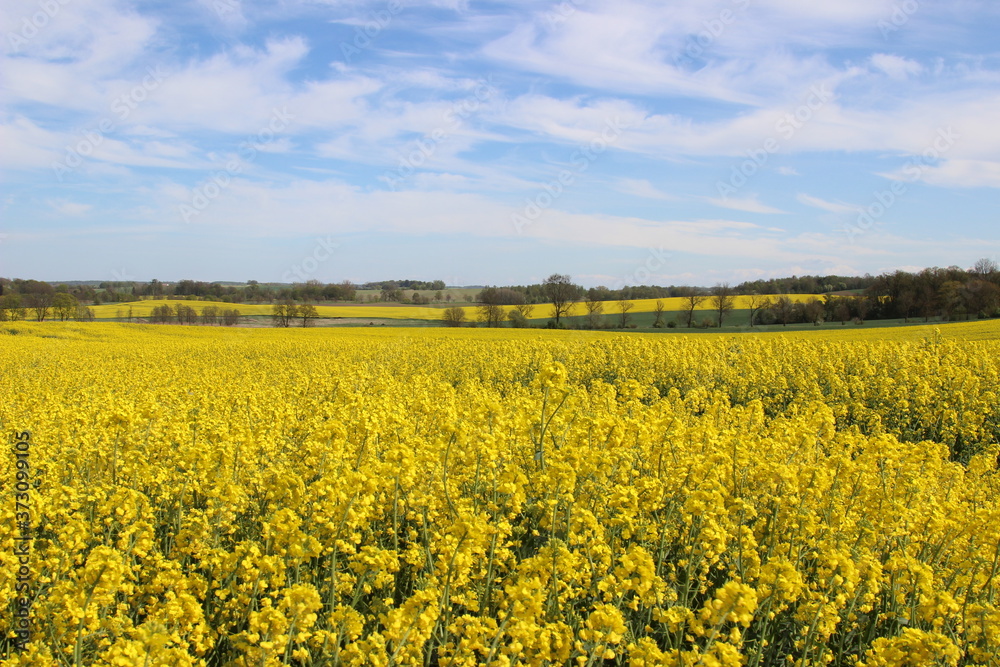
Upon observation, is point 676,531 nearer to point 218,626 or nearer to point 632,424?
point 632,424

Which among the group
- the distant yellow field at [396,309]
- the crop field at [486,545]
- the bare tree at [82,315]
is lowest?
the crop field at [486,545]

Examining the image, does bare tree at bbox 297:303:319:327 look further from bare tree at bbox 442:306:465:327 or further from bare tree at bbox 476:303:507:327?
bare tree at bbox 476:303:507:327

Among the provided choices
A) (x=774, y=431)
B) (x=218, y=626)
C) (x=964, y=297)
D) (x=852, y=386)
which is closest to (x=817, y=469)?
(x=774, y=431)

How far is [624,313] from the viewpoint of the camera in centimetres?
6569

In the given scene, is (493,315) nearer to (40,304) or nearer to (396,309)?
(396,309)

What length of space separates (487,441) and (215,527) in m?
2.22

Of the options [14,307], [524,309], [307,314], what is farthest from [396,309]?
[14,307]

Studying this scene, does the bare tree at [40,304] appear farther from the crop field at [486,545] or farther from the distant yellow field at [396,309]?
the crop field at [486,545]

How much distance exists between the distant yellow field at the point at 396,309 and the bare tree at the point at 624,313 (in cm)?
120

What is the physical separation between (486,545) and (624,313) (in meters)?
63.4

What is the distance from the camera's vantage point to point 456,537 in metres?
3.93

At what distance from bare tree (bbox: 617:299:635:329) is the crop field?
55744 mm

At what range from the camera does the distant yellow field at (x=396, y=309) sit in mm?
76375

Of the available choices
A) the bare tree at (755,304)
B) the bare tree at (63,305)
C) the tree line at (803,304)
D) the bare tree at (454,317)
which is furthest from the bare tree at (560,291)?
the bare tree at (63,305)
